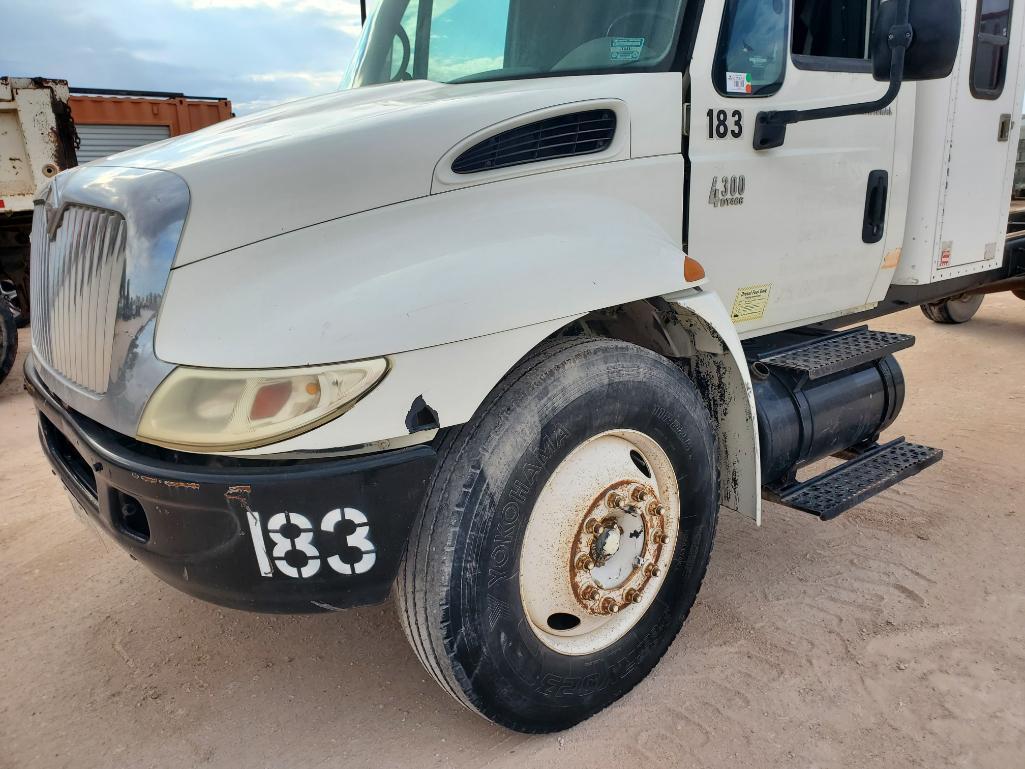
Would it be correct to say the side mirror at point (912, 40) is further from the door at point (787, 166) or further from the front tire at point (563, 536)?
the front tire at point (563, 536)

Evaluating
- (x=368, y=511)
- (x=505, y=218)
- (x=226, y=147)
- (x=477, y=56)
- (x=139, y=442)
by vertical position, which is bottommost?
(x=368, y=511)

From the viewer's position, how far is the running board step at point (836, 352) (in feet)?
10.5

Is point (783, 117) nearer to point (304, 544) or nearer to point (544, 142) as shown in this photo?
point (544, 142)

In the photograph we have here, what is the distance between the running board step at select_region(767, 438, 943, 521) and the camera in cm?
311

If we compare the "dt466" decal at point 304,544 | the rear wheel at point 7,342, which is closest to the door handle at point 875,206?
the "dt466" decal at point 304,544

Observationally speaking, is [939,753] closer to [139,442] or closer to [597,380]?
[597,380]

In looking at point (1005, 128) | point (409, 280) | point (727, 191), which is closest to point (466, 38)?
point (727, 191)

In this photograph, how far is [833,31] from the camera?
316 centimetres

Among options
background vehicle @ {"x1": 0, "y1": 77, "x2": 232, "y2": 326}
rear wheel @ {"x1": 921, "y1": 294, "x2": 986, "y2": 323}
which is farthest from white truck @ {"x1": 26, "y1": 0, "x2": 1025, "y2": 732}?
background vehicle @ {"x1": 0, "y1": 77, "x2": 232, "y2": 326}

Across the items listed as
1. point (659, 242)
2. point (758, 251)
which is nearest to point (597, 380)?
point (659, 242)

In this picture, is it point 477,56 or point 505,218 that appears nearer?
point 505,218

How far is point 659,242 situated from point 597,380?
1.72ft

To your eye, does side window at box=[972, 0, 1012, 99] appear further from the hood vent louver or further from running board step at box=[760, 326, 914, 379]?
the hood vent louver

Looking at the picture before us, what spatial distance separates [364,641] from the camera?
299cm
